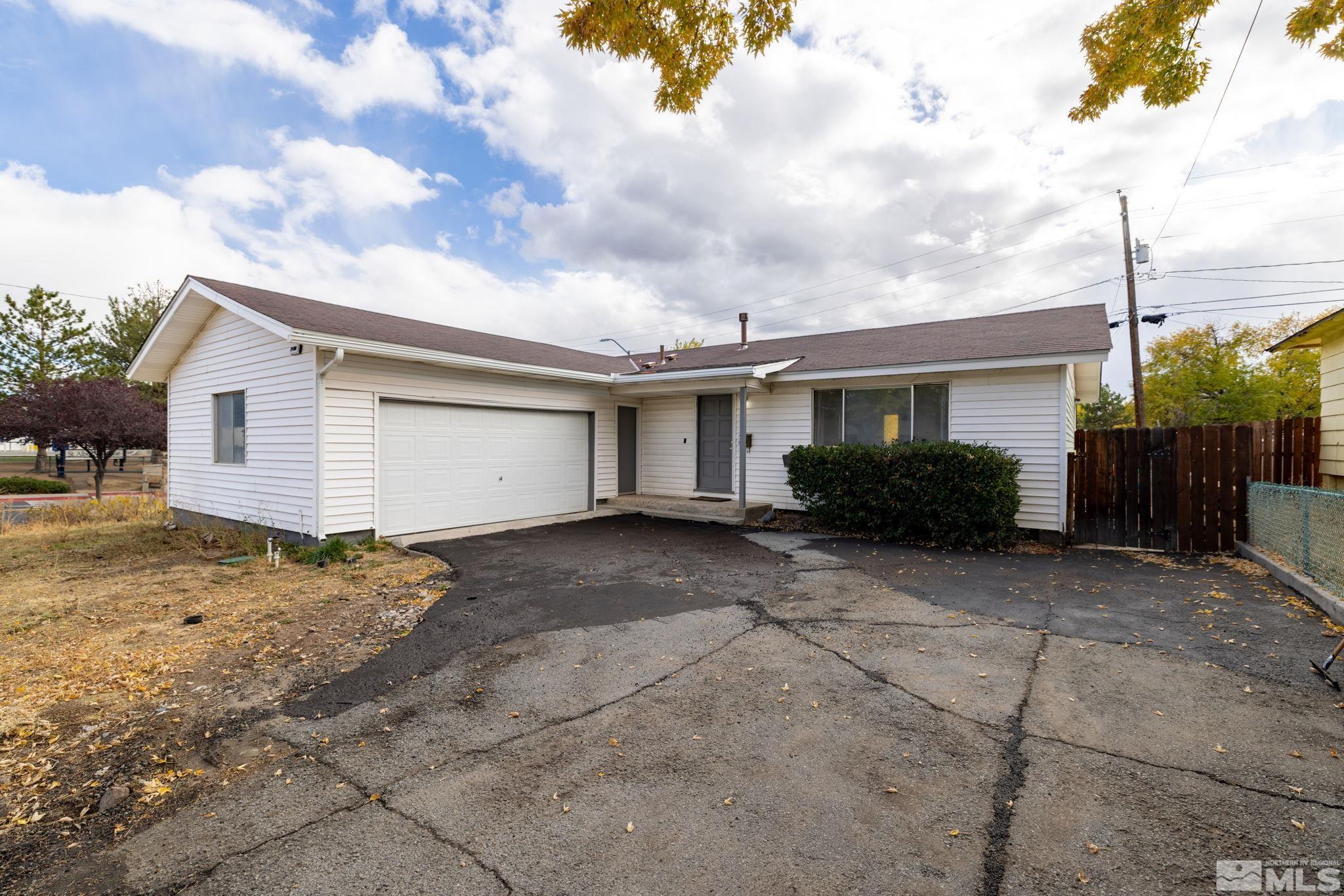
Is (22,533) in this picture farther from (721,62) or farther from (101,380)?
(721,62)

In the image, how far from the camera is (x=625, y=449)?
1305 centimetres

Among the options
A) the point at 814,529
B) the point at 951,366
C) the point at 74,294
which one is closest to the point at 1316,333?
Result: the point at 951,366

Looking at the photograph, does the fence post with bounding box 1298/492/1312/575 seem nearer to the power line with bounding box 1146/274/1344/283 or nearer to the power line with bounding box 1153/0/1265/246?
the power line with bounding box 1153/0/1265/246

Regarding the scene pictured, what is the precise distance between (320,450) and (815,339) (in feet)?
32.8

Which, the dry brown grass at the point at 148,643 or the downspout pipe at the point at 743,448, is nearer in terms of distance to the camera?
the dry brown grass at the point at 148,643

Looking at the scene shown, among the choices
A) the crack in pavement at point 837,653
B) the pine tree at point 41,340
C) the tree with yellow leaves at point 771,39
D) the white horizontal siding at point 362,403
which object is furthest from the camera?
the pine tree at point 41,340

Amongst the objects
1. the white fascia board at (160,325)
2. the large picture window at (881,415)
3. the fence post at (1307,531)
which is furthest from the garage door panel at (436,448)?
the fence post at (1307,531)

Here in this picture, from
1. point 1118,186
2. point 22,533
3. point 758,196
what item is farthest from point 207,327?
point 1118,186

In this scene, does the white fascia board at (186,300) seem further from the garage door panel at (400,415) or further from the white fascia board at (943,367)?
the white fascia board at (943,367)

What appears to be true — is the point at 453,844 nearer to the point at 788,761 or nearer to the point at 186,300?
the point at 788,761

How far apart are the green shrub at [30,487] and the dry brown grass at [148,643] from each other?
44.4 feet

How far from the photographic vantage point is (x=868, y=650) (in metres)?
4.25

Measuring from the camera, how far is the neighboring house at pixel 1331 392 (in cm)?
735

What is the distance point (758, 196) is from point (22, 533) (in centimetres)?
1591
